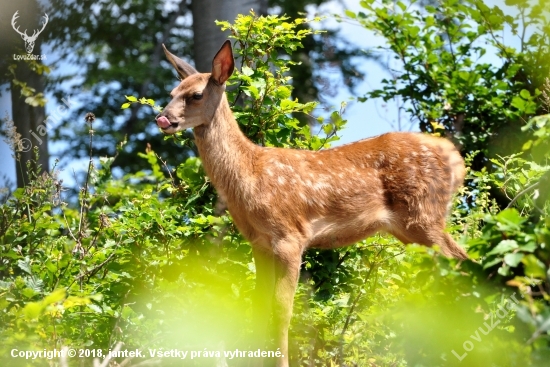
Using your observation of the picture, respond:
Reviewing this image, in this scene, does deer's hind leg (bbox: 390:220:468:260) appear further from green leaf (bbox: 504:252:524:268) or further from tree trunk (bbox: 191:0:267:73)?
tree trunk (bbox: 191:0:267:73)

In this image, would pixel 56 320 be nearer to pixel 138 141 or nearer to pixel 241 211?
pixel 241 211

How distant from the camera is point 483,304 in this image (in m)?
4.73

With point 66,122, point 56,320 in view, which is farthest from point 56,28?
point 56,320

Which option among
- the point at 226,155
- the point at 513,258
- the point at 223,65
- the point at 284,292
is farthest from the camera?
the point at 223,65

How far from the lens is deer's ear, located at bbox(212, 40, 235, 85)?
6496mm

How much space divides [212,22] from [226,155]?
4454 mm

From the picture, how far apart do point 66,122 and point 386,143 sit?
11.6 m

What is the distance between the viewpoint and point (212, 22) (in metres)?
10.5

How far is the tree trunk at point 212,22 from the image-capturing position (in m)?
10.4

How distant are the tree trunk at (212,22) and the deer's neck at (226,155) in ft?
12.4

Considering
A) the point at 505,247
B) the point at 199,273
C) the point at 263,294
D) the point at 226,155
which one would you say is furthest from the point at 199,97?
the point at 505,247

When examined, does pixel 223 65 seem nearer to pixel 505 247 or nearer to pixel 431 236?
pixel 431 236

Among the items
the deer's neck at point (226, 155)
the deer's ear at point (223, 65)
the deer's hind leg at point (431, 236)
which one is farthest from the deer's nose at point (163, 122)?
the deer's hind leg at point (431, 236)

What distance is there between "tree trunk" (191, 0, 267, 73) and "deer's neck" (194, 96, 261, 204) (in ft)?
12.4
